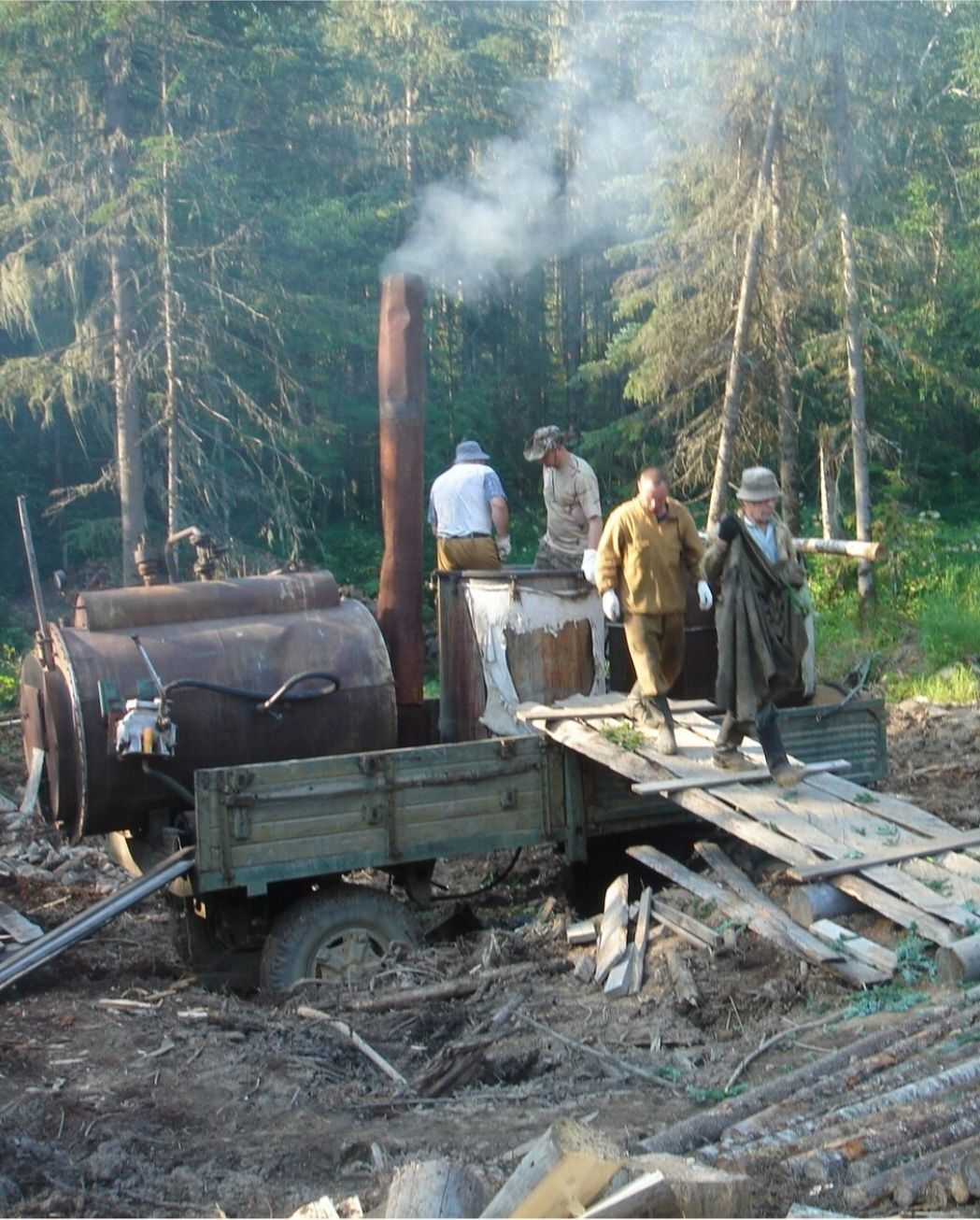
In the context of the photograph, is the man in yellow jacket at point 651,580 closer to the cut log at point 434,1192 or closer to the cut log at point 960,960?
the cut log at point 960,960

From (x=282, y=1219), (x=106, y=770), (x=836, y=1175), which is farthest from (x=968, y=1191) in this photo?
(x=106, y=770)

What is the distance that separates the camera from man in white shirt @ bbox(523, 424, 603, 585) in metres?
10.1

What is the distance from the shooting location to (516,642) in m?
9.14

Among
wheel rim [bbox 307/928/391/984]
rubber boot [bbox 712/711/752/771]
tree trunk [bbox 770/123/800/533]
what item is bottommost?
Answer: wheel rim [bbox 307/928/391/984]

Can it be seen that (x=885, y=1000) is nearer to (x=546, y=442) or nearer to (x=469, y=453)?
(x=546, y=442)

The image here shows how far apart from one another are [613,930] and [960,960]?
210 centimetres

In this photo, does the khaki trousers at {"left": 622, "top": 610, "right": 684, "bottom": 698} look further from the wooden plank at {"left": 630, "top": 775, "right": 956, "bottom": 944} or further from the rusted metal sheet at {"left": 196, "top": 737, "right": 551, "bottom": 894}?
the wooden plank at {"left": 630, "top": 775, "right": 956, "bottom": 944}

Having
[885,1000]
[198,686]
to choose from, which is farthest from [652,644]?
[885,1000]

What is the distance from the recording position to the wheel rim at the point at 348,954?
25.4ft

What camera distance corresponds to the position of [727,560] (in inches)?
311

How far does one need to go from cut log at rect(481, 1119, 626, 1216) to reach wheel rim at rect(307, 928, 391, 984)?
3562mm

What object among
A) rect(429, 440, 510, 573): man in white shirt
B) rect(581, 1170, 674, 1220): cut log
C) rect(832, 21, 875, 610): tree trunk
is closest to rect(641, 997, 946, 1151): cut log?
rect(581, 1170, 674, 1220): cut log

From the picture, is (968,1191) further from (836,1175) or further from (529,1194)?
(529,1194)

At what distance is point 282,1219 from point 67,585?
61.0ft
